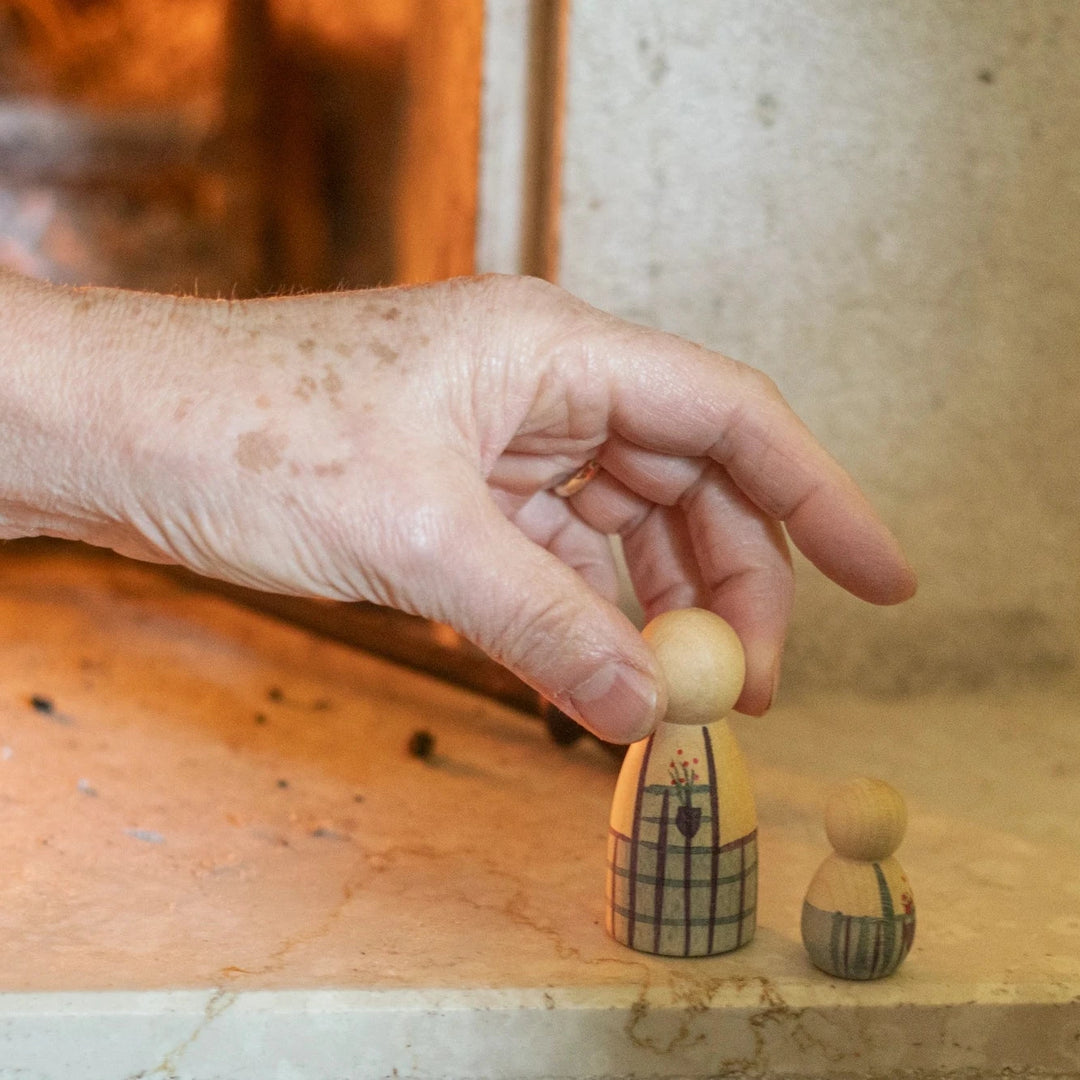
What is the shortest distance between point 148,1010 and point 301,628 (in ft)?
4.40

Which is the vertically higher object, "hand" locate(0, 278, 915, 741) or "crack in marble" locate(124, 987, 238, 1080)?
"hand" locate(0, 278, 915, 741)

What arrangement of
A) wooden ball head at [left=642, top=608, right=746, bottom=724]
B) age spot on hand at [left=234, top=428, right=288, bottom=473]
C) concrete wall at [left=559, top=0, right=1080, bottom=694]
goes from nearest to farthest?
age spot on hand at [left=234, top=428, right=288, bottom=473] < wooden ball head at [left=642, top=608, right=746, bottom=724] < concrete wall at [left=559, top=0, right=1080, bottom=694]

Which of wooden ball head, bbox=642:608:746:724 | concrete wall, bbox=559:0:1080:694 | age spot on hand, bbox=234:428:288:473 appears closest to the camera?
age spot on hand, bbox=234:428:288:473

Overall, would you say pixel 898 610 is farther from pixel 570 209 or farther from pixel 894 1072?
pixel 894 1072

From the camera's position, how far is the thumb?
936 millimetres

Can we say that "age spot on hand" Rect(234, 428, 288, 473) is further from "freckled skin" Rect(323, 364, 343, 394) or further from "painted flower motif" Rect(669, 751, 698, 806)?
"painted flower motif" Rect(669, 751, 698, 806)

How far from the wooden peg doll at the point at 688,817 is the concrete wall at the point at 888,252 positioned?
2.78 ft

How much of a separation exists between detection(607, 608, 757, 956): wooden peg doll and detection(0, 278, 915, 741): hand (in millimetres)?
78

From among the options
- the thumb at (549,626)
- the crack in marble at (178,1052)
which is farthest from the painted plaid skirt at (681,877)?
the crack in marble at (178,1052)

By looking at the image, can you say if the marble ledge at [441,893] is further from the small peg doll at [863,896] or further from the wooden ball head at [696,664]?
the wooden ball head at [696,664]

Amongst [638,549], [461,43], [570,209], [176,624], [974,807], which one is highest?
[461,43]

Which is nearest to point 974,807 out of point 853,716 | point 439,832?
point 853,716

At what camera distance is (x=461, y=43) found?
76.0 inches

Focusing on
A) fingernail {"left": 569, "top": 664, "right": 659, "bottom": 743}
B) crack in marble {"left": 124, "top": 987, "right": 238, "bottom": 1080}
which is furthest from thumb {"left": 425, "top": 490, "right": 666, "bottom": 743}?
crack in marble {"left": 124, "top": 987, "right": 238, "bottom": 1080}
